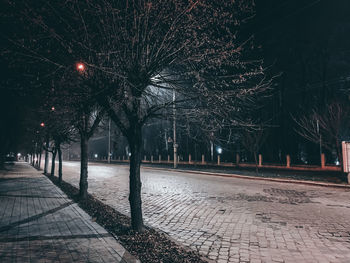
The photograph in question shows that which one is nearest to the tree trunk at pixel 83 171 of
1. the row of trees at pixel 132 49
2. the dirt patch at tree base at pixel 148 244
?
the dirt patch at tree base at pixel 148 244

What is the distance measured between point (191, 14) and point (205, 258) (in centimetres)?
501

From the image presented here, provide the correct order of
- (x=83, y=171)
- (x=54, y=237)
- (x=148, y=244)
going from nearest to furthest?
(x=148, y=244) → (x=54, y=237) → (x=83, y=171)

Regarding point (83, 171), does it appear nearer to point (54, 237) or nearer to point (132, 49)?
point (54, 237)

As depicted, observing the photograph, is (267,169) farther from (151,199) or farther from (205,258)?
(205,258)

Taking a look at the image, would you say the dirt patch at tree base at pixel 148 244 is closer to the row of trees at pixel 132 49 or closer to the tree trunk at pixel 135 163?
the row of trees at pixel 132 49

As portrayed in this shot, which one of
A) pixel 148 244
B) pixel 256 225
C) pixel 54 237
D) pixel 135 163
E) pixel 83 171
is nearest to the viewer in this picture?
pixel 148 244

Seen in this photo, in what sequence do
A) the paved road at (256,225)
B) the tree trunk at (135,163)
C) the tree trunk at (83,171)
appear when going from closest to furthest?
the paved road at (256,225) < the tree trunk at (135,163) < the tree trunk at (83,171)

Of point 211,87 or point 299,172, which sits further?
point 299,172

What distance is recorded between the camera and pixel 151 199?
33.7 feet

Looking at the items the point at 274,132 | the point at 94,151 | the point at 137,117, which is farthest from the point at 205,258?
the point at 94,151

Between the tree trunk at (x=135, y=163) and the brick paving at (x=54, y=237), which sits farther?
the tree trunk at (x=135, y=163)

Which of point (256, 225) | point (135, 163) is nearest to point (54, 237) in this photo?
point (135, 163)

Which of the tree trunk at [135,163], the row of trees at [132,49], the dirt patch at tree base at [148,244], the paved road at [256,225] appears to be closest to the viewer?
the dirt patch at tree base at [148,244]

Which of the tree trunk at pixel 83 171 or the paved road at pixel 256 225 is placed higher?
the tree trunk at pixel 83 171
